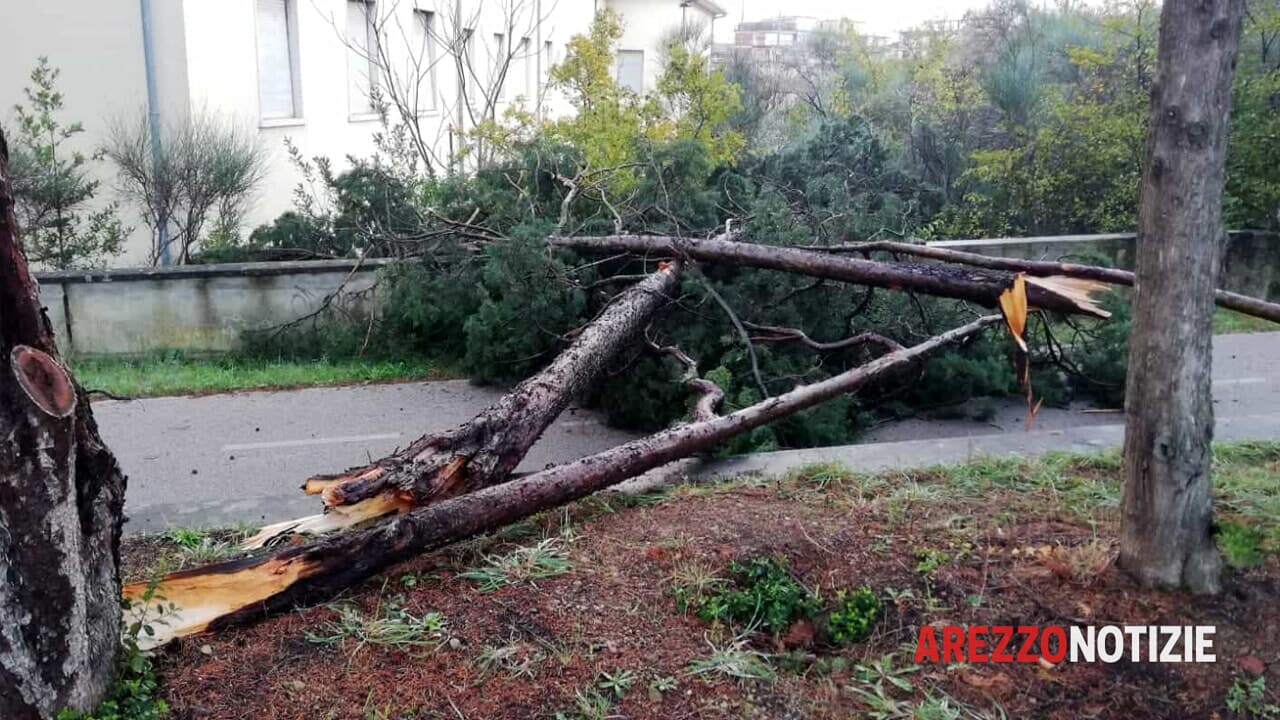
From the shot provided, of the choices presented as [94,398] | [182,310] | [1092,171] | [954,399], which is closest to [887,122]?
[1092,171]

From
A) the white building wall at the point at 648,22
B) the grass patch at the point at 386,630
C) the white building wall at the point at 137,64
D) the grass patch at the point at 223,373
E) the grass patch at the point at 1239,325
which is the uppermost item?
the white building wall at the point at 648,22

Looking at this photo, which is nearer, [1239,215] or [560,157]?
[560,157]

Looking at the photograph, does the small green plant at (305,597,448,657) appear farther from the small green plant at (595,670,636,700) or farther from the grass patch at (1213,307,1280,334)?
the grass patch at (1213,307,1280,334)

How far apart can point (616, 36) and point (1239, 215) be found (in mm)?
8428

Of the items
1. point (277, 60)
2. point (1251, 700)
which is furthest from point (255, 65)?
point (1251, 700)

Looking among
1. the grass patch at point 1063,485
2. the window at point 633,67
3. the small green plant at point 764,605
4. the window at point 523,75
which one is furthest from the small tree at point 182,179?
the window at point 633,67

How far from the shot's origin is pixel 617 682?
3426 millimetres

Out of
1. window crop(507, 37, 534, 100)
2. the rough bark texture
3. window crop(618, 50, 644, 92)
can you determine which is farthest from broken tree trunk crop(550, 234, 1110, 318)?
window crop(618, 50, 644, 92)

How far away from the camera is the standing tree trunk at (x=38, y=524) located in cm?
292

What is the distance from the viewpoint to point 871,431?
26.5 feet

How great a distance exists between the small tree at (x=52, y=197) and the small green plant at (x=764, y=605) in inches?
369

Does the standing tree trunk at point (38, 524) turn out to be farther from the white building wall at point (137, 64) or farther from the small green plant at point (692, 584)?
the white building wall at point (137, 64)

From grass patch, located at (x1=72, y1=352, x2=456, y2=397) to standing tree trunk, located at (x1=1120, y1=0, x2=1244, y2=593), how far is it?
23.7ft

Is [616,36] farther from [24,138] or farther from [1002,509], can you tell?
[1002,509]
